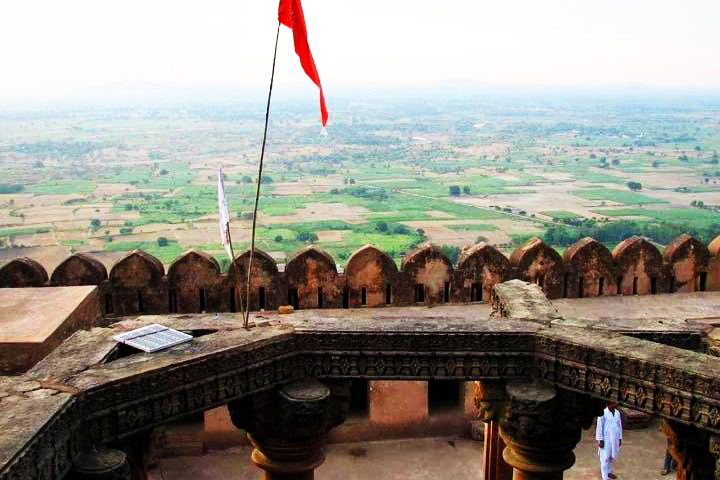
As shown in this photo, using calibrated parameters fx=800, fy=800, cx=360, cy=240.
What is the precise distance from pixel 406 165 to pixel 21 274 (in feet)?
280

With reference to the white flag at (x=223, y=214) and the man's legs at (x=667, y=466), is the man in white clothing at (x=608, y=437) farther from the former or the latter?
the white flag at (x=223, y=214)

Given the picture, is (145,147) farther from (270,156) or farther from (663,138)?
(663,138)

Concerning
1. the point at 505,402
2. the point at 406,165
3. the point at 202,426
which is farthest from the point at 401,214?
the point at 505,402

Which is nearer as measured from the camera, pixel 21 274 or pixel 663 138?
pixel 21 274

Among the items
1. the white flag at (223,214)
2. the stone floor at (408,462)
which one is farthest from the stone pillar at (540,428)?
the stone floor at (408,462)

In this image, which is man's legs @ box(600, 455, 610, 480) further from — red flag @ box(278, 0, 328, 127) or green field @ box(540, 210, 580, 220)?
green field @ box(540, 210, 580, 220)

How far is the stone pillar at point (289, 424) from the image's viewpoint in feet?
17.6

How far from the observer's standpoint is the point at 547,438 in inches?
216

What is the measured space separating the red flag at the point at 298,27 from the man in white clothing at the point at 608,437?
18.3 ft

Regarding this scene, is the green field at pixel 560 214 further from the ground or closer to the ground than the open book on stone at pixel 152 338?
closer to the ground

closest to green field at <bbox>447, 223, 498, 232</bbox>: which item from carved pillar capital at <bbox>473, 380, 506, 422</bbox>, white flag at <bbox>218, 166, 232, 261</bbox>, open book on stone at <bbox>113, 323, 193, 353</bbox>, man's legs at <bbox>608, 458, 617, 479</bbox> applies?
man's legs at <bbox>608, 458, 617, 479</bbox>

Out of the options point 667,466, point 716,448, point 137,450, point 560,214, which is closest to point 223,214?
point 137,450

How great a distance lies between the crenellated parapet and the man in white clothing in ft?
6.08

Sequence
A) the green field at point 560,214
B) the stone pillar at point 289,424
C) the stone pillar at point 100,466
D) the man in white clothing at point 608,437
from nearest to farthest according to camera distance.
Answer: the stone pillar at point 100,466, the stone pillar at point 289,424, the man in white clothing at point 608,437, the green field at point 560,214
